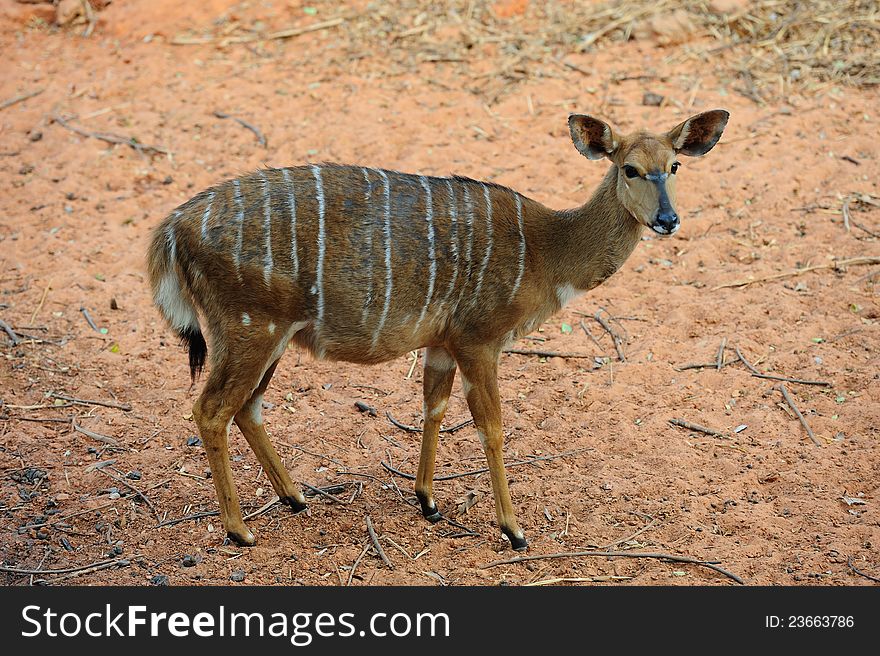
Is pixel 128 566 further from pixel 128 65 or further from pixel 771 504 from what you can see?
pixel 128 65

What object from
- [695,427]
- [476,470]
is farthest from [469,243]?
[695,427]

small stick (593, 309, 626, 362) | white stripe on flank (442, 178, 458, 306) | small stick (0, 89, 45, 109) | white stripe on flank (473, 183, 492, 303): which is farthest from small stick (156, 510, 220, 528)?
small stick (0, 89, 45, 109)

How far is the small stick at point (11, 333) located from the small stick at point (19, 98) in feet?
11.5

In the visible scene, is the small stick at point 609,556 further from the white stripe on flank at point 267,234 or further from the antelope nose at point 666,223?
the white stripe on flank at point 267,234

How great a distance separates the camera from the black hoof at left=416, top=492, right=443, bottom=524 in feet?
17.6

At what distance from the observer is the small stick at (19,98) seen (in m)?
9.38

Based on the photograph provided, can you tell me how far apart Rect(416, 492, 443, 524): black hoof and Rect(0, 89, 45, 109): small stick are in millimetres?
6328

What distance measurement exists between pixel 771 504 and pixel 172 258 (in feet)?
10.8

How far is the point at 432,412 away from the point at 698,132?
1.99 m

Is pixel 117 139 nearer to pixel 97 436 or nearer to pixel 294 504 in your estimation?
pixel 97 436

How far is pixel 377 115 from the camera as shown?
9.07 m

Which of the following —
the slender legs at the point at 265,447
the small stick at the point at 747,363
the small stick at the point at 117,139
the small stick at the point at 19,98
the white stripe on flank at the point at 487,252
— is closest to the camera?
the white stripe on flank at the point at 487,252

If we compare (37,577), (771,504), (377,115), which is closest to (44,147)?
(377,115)

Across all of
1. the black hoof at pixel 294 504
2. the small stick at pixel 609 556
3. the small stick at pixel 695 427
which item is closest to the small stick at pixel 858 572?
the small stick at pixel 609 556
